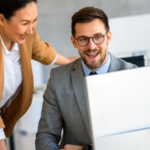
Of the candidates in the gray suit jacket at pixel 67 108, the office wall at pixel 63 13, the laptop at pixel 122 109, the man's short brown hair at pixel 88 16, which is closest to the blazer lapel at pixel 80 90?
the gray suit jacket at pixel 67 108

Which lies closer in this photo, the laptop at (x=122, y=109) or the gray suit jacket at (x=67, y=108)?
the laptop at (x=122, y=109)

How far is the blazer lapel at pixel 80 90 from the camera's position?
3.98 feet

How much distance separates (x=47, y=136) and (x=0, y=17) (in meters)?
0.68

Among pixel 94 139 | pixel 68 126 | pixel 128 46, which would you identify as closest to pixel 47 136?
pixel 68 126

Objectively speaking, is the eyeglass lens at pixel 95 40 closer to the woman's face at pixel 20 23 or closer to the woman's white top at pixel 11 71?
the woman's face at pixel 20 23

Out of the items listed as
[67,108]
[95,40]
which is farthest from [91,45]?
[67,108]

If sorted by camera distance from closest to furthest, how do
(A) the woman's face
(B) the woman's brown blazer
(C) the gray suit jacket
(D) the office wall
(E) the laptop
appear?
(E) the laptop → (A) the woman's face → (C) the gray suit jacket → (B) the woman's brown blazer → (D) the office wall

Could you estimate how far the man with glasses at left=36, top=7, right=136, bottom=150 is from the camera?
4.00 ft

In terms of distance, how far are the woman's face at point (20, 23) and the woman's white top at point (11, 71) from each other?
102mm

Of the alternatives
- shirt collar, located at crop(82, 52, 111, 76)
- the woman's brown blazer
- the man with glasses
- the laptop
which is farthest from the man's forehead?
the laptop

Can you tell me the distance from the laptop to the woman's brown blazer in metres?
0.77

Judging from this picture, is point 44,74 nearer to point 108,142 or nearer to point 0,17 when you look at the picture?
point 0,17

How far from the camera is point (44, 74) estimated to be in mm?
3646

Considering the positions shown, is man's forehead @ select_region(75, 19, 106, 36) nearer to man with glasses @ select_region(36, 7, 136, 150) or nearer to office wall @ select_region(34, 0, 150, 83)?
man with glasses @ select_region(36, 7, 136, 150)
